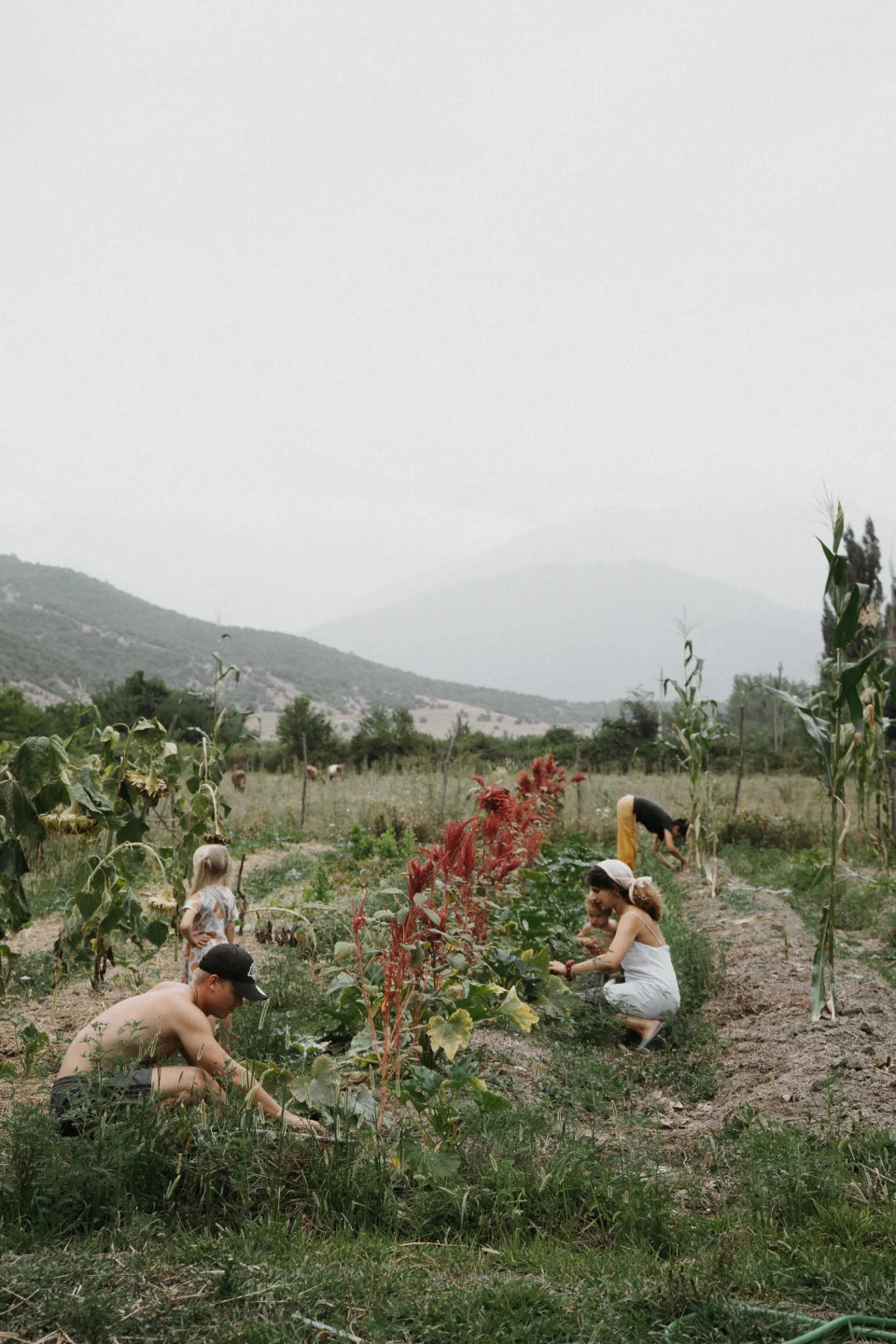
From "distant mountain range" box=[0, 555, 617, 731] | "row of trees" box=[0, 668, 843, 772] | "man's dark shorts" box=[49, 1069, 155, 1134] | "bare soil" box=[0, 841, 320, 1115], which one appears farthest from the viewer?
"distant mountain range" box=[0, 555, 617, 731]

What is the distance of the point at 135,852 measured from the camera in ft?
16.8

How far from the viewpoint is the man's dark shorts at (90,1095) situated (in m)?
2.84

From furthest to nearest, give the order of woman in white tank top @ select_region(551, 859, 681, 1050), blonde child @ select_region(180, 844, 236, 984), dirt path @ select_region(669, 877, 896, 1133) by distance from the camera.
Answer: woman in white tank top @ select_region(551, 859, 681, 1050)
blonde child @ select_region(180, 844, 236, 984)
dirt path @ select_region(669, 877, 896, 1133)

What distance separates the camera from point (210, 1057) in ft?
10.9

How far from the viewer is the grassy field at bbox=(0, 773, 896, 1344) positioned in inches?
86.9

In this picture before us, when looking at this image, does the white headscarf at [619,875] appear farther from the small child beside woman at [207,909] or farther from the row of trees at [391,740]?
the row of trees at [391,740]

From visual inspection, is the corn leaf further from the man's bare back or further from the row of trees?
the row of trees

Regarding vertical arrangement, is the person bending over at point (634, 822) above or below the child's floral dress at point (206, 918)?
above

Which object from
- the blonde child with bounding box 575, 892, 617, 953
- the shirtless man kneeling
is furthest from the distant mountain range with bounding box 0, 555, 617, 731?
the shirtless man kneeling

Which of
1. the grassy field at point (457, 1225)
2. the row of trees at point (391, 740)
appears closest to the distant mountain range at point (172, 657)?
the row of trees at point (391, 740)

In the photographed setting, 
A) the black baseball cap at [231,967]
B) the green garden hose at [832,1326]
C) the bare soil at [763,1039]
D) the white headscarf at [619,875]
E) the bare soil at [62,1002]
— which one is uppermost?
the white headscarf at [619,875]

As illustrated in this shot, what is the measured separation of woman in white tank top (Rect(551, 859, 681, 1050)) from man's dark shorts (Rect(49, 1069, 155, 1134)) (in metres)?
2.28

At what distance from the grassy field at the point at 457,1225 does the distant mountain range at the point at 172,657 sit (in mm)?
52497

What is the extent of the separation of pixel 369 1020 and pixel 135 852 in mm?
2302
